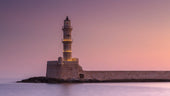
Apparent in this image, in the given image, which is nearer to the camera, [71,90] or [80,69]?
[71,90]

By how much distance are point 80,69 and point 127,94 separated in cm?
1274

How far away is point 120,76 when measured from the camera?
2152 inches

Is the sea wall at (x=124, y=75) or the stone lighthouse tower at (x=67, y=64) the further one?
the sea wall at (x=124, y=75)

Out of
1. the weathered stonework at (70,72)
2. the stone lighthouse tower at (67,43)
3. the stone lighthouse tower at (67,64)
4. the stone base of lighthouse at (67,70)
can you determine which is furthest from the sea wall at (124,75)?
the stone lighthouse tower at (67,43)

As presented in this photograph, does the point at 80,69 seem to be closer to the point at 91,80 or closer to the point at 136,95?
the point at 91,80

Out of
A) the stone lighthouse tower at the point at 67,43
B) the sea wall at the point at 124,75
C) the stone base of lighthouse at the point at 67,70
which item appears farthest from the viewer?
the sea wall at the point at 124,75

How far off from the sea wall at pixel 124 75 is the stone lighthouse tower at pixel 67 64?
2.13 meters

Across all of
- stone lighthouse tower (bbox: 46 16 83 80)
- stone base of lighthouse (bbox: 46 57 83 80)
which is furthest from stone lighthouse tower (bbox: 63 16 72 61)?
stone base of lighthouse (bbox: 46 57 83 80)

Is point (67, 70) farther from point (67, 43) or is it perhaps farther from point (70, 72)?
point (67, 43)

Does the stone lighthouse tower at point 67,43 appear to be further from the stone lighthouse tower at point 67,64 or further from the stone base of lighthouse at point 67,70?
the stone base of lighthouse at point 67,70

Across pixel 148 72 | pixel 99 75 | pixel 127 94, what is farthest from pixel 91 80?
pixel 127 94

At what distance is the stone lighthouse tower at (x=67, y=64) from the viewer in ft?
163

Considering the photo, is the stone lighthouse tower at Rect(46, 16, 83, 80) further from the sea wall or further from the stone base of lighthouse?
the sea wall

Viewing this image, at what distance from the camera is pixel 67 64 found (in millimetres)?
49875
